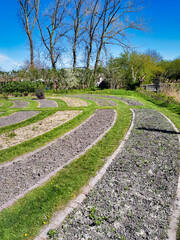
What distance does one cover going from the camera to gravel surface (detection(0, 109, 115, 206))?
2650mm

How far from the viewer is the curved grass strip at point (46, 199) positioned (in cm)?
190

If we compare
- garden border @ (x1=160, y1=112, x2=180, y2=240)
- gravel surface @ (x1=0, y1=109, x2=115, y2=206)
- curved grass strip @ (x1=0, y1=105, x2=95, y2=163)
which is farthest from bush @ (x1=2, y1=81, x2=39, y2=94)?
garden border @ (x1=160, y1=112, x2=180, y2=240)

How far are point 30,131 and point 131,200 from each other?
417cm

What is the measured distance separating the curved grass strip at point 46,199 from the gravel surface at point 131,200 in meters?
0.29

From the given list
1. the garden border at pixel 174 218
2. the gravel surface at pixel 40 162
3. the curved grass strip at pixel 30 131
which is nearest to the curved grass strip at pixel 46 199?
the gravel surface at pixel 40 162

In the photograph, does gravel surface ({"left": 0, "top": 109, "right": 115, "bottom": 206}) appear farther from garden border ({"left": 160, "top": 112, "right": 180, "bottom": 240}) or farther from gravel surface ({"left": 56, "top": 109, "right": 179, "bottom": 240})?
garden border ({"left": 160, "top": 112, "right": 180, "bottom": 240})

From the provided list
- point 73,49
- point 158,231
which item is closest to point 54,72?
point 73,49

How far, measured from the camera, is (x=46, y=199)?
92.2 inches

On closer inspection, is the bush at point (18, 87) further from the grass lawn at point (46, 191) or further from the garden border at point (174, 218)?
the garden border at point (174, 218)

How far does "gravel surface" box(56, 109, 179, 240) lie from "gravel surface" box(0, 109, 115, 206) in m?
1.04

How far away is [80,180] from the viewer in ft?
9.06

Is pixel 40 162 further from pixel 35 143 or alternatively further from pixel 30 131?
pixel 30 131

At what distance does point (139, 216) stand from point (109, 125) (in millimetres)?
4004

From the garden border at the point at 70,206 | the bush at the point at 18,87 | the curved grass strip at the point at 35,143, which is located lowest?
the garden border at the point at 70,206
